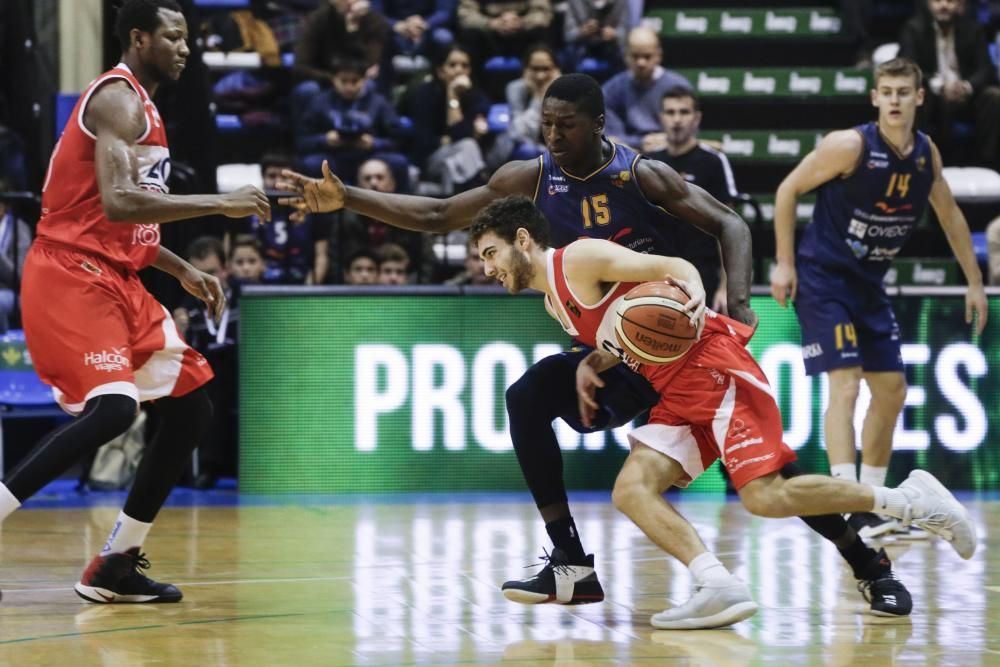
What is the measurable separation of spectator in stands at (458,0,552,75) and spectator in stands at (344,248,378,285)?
3.79 meters

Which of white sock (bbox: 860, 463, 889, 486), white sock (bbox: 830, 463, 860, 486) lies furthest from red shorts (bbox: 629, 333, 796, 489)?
white sock (bbox: 860, 463, 889, 486)

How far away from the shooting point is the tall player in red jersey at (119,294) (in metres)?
5.40

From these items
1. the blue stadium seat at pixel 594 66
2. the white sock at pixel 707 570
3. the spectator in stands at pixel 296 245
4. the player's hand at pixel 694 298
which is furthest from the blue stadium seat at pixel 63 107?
the white sock at pixel 707 570

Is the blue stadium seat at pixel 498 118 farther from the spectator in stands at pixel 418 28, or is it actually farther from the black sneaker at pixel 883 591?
the black sneaker at pixel 883 591

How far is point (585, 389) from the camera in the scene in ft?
17.8

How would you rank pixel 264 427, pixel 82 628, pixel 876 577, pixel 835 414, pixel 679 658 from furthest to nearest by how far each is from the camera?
pixel 264 427
pixel 835 414
pixel 876 577
pixel 82 628
pixel 679 658

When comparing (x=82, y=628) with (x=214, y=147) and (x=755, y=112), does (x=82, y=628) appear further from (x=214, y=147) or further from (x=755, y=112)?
(x=755, y=112)

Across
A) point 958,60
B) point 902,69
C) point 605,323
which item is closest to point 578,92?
point 605,323

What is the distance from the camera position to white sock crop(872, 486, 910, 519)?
17.6 feet

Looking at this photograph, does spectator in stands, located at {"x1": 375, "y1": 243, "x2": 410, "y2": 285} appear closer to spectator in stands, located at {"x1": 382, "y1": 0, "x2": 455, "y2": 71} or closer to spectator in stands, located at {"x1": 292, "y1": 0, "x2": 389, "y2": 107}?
spectator in stands, located at {"x1": 292, "y1": 0, "x2": 389, "y2": 107}

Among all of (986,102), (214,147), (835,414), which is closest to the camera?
(835,414)

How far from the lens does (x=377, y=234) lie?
10.7 m

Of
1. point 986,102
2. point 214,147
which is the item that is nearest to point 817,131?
point 986,102

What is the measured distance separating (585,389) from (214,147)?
19.5ft
